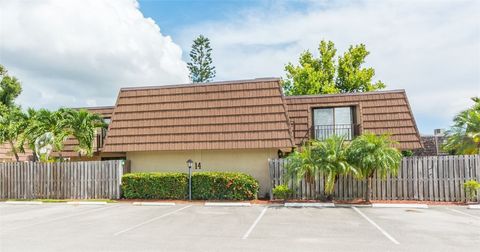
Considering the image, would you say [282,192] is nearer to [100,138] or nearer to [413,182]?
[413,182]

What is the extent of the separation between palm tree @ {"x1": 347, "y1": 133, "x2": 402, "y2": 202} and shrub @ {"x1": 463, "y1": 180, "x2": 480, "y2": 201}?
2610 mm

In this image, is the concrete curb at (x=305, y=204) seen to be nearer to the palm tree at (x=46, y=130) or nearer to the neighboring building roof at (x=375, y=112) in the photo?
the neighboring building roof at (x=375, y=112)

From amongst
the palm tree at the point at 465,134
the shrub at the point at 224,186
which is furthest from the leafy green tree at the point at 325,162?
the palm tree at the point at 465,134

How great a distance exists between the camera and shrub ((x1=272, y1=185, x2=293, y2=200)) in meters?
16.1

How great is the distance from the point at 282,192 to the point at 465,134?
30.7ft

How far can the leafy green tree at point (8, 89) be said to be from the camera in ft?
107

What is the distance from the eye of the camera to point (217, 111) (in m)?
18.5

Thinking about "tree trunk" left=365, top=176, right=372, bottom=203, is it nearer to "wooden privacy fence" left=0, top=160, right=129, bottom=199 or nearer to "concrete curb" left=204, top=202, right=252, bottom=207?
"concrete curb" left=204, top=202, right=252, bottom=207

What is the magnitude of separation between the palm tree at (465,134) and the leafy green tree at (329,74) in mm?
14018

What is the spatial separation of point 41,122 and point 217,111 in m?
8.49

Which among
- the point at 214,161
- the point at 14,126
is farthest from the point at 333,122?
the point at 14,126

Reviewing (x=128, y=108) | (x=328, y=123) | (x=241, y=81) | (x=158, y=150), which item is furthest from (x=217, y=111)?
(x=328, y=123)

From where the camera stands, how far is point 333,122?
20.2 metres

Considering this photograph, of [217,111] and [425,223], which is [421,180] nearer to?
[425,223]
